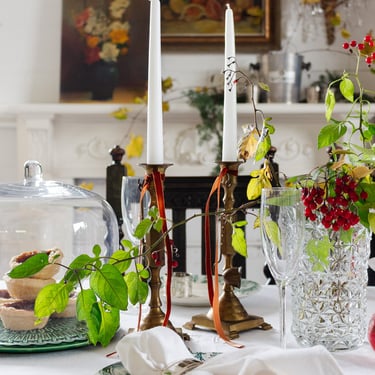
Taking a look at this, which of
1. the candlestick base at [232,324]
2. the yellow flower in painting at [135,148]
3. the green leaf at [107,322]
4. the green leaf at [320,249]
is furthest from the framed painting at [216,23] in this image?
the green leaf at [107,322]

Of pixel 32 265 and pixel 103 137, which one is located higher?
pixel 103 137

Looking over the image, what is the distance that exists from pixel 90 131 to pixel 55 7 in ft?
1.90

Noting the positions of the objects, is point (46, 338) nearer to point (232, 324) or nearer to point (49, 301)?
point (49, 301)

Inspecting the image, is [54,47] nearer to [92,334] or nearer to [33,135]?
[33,135]

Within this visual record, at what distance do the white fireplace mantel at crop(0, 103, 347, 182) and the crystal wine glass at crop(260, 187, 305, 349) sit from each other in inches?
98.4

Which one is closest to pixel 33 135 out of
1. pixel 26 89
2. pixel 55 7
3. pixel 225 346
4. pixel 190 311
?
pixel 26 89

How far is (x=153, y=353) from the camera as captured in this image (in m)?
0.83

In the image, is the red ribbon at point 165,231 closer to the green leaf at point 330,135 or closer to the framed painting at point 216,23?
the green leaf at point 330,135

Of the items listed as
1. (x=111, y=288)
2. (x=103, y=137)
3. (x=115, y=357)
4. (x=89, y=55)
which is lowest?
(x=115, y=357)

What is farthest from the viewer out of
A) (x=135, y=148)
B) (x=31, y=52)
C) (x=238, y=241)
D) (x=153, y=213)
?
(x=31, y=52)

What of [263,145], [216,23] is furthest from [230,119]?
[216,23]

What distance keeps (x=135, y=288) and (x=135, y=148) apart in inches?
99.4

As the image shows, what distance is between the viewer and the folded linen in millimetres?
770

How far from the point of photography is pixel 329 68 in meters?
3.59
